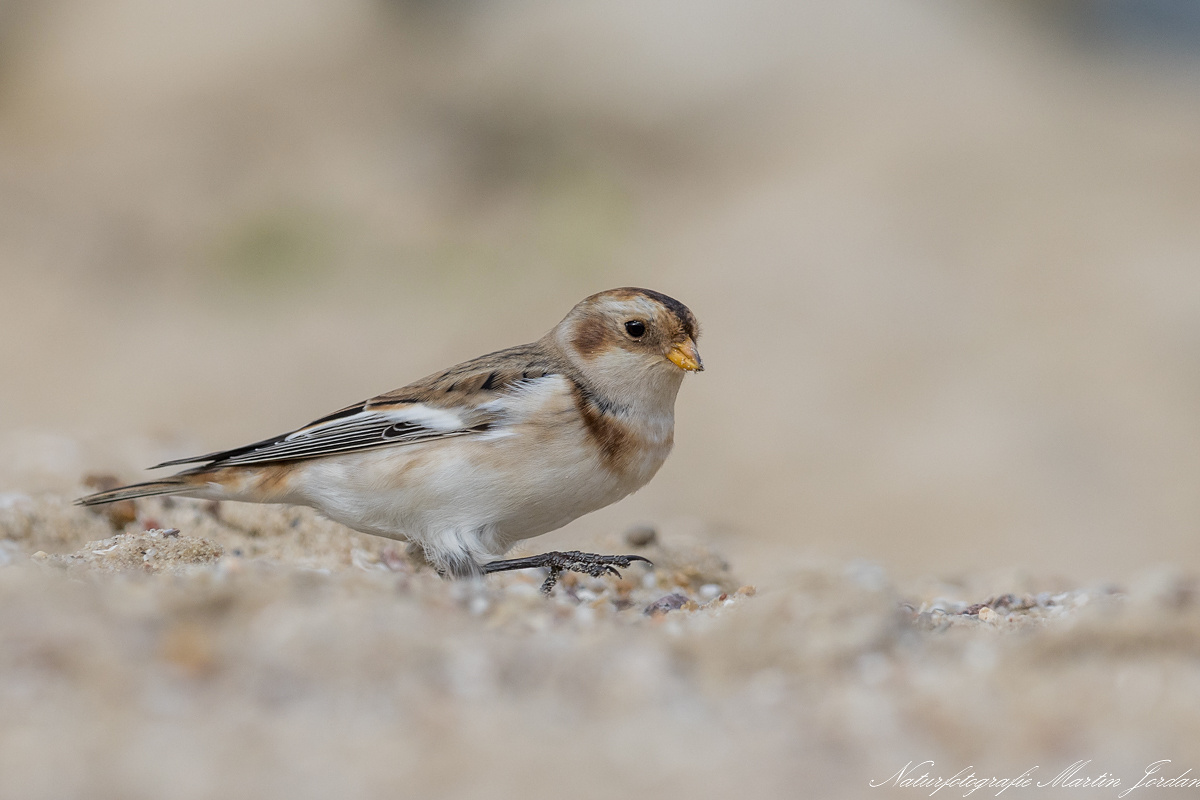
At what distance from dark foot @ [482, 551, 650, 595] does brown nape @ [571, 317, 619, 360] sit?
2.62 ft

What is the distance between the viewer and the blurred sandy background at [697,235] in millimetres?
12078

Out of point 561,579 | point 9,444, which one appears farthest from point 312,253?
point 561,579

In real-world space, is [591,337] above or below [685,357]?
above

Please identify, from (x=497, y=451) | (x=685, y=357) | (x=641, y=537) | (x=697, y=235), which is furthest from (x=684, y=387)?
(x=497, y=451)

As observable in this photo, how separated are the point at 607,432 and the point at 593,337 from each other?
1.71ft

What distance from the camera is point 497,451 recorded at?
439cm

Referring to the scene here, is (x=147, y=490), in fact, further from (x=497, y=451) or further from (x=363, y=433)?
(x=497, y=451)

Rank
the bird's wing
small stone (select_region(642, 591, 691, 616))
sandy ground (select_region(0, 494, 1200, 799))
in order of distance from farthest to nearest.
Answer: the bird's wing, small stone (select_region(642, 591, 691, 616)), sandy ground (select_region(0, 494, 1200, 799))

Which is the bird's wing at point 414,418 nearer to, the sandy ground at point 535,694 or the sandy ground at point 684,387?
the sandy ground at point 684,387

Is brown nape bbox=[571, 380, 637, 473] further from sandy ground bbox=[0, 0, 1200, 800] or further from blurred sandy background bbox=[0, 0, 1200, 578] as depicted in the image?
blurred sandy background bbox=[0, 0, 1200, 578]

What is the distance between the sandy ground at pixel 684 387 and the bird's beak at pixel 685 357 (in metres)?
0.90

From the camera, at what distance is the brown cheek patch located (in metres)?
4.82

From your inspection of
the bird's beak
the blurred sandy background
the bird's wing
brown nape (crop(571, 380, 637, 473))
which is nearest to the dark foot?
brown nape (crop(571, 380, 637, 473))

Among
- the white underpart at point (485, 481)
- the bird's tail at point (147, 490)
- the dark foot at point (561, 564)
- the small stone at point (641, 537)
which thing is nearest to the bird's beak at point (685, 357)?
the white underpart at point (485, 481)
